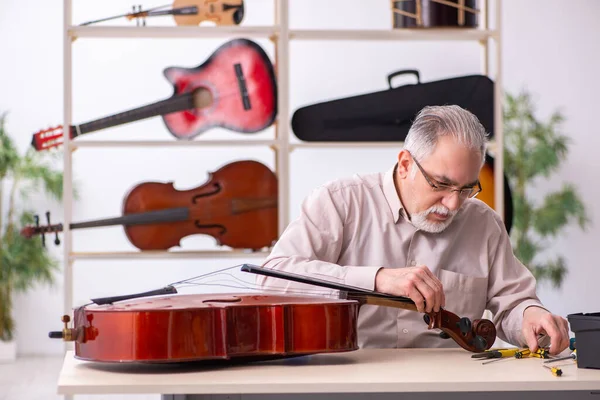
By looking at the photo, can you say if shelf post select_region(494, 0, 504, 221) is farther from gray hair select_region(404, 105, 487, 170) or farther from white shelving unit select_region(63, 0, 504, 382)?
gray hair select_region(404, 105, 487, 170)

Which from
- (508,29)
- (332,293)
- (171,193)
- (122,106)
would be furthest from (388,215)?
(508,29)

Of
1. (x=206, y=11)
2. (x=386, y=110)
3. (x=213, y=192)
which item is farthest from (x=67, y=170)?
(x=386, y=110)

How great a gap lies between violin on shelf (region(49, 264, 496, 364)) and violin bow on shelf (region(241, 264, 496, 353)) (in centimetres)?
2

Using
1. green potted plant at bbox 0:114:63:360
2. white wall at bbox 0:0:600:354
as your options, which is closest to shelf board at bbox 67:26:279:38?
white wall at bbox 0:0:600:354

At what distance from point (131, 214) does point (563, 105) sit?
394 centimetres

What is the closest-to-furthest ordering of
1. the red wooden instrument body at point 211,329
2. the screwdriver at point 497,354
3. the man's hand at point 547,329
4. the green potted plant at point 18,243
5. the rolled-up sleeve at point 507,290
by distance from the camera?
the red wooden instrument body at point 211,329 → the screwdriver at point 497,354 → the man's hand at point 547,329 → the rolled-up sleeve at point 507,290 → the green potted plant at point 18,243

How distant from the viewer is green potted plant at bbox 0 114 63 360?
232 inches

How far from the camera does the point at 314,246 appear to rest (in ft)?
7.12

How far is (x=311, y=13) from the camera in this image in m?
6.30

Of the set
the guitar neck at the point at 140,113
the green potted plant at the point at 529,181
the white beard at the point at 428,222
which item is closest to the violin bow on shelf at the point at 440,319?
the white beard at the point at 428,222

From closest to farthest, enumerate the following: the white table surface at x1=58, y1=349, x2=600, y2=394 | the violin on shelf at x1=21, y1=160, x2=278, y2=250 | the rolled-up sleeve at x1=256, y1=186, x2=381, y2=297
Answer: the white table surface at x1=58, y1=349, x2=600, y2=394 → the rolled-up sleeve at x1=256, y1=186, x2=381, y2=297 → the violin on shelf at x1=21, y1=160, x2=278, y2=250

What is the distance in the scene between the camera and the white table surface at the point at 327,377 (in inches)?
52.7

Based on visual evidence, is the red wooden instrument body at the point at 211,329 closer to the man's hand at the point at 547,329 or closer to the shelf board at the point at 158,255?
the man's hand at the point at 547,329

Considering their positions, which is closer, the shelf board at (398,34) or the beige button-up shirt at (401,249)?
the beige button-up shirt at (401,249)
